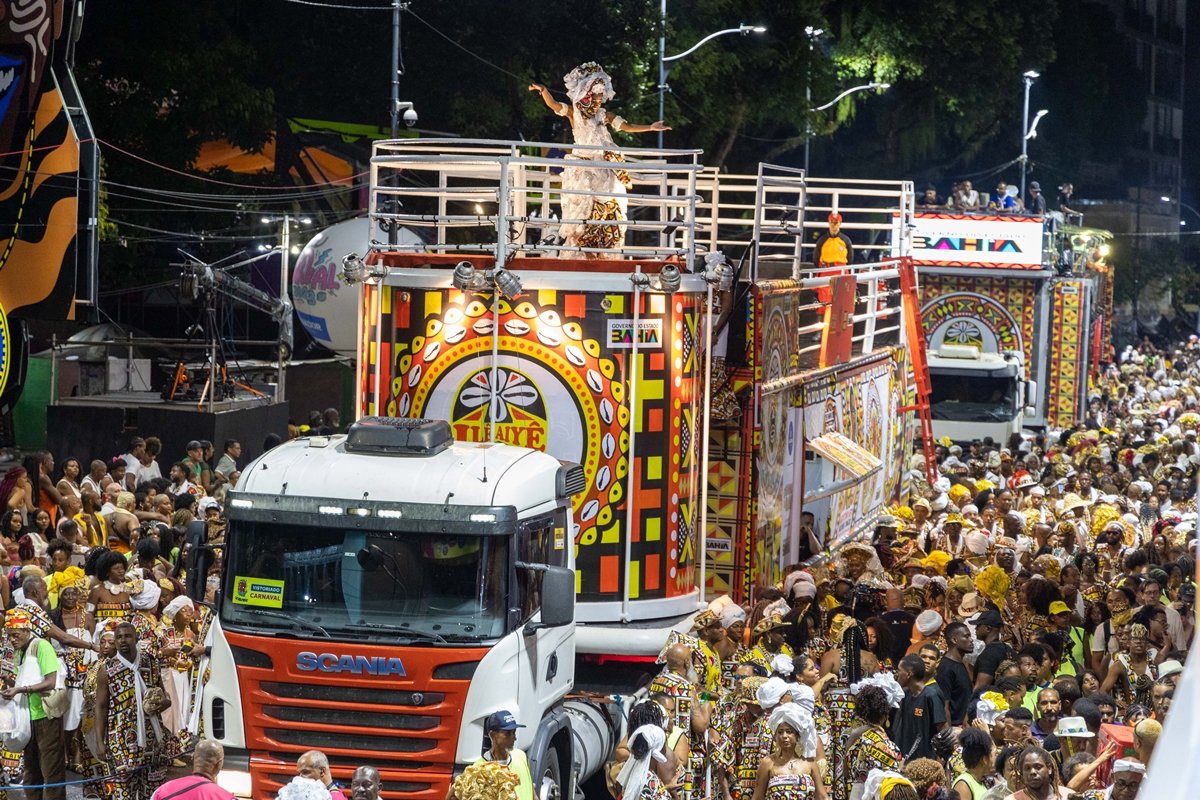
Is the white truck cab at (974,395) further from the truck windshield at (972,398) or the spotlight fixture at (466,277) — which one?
the spotlight fixture at (466,277)

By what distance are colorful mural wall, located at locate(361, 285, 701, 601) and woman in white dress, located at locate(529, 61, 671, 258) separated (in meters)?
1.68

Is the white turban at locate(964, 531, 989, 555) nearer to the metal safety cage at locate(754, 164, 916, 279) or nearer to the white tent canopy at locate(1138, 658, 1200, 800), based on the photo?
the metal safety cage at locate(754, 164, 916, 279)

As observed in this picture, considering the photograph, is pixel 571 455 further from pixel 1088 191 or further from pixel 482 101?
pixel 1088 191

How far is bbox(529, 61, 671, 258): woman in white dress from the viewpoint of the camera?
46.3 feet

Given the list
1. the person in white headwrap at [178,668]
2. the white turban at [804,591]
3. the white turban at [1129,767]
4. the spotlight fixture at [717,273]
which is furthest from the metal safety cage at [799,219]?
the white turban at [1129,767]

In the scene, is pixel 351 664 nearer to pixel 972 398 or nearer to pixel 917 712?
pixel 917 712

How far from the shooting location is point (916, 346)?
76.1 ft

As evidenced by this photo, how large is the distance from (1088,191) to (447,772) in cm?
7675

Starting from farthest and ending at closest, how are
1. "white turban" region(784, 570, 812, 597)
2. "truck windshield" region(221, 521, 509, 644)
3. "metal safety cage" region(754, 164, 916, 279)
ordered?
"metal safety cage" region(754, 164, 916, 279) < "white turban" region(784, 570, 812, 597) < "truck windshield" region(221, 521, 509, 644)

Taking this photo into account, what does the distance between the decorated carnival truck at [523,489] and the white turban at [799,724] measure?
4.19 ft

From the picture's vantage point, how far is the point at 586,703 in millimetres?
11422

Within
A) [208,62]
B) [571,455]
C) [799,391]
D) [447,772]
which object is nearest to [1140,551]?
[799,391]

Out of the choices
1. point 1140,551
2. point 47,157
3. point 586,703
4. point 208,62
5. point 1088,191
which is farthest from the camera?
point 1088,191

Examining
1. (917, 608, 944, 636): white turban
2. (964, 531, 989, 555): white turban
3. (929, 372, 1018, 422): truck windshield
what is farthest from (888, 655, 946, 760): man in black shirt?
(929, 372, 1018, 422): truck windshield
